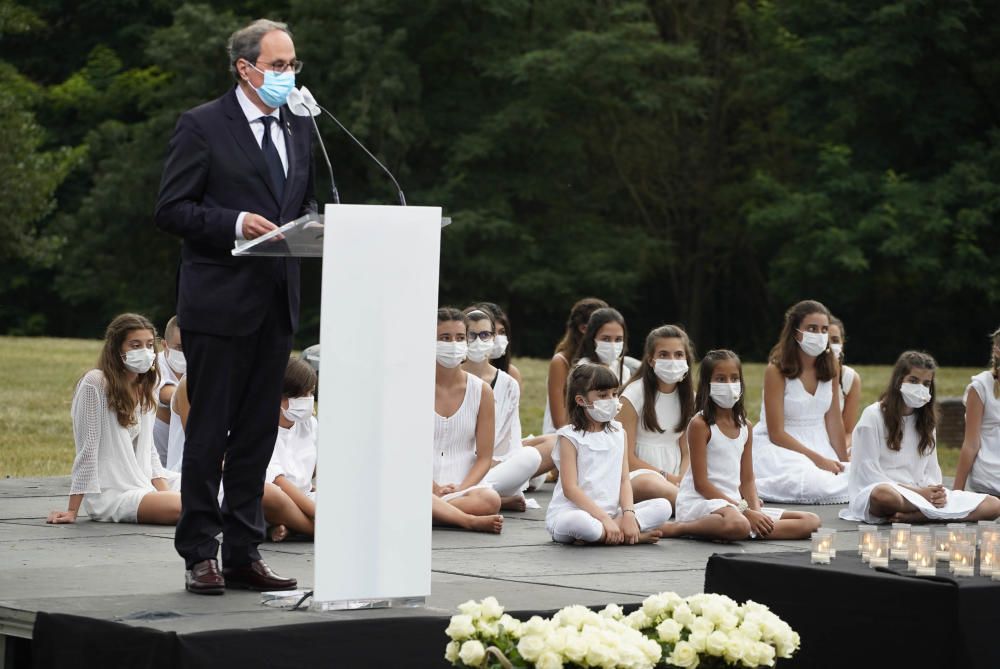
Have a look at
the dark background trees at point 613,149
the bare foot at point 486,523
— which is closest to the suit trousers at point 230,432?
the bare foot at point 486,523

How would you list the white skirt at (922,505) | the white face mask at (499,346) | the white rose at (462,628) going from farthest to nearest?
the white face mask at (499,346), the white skirt at (922,505), the white rose at (462,628)

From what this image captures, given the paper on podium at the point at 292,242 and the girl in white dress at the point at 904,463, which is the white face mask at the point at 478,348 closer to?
the girl in white dress at the point at 904,463

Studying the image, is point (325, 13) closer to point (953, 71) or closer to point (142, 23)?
point (142, 23)

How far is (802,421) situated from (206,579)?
5933mm

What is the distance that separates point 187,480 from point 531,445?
5.04m

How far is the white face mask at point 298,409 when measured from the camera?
8.33 m

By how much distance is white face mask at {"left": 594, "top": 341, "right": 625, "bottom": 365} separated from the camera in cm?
1034

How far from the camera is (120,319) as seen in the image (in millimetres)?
8414

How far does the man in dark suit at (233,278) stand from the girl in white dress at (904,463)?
466 cm

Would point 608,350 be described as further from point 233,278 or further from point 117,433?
point 233,278

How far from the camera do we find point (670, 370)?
31.1ft

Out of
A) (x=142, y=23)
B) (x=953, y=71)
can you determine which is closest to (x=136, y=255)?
(x=142, y=23)

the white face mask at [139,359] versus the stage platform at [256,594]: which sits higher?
the white face mask at [139,359]

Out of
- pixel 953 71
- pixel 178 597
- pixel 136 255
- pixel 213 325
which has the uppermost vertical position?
pixel 953 71
